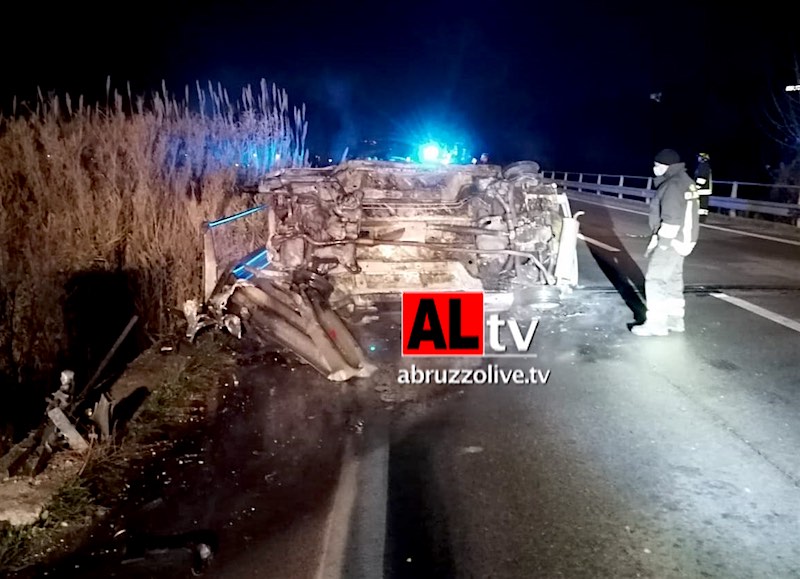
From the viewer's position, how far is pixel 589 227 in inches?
683

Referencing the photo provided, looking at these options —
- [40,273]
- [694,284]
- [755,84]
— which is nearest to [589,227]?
[694,284]

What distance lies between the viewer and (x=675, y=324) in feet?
24.5

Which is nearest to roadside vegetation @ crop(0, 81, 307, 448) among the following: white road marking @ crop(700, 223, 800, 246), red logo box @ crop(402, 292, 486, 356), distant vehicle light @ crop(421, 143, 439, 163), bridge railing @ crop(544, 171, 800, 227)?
red logo box @ crop(402, 292, 486, 356)

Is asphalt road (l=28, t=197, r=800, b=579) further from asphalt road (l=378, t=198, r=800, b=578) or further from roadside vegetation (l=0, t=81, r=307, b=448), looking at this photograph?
roadside vegetation (l=0, t=81, r=307, b=448)

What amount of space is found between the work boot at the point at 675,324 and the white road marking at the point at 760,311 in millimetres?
1114

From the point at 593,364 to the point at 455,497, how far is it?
113 inches

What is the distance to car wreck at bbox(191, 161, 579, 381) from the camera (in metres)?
8.04

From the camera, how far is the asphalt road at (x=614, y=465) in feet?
11.3

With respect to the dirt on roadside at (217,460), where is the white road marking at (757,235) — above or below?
above

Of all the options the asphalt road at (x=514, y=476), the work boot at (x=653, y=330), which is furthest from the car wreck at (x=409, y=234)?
the asphalt road at (x=514, y=476)

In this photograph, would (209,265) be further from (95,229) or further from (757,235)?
(757,235)

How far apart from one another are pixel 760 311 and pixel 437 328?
389 cm

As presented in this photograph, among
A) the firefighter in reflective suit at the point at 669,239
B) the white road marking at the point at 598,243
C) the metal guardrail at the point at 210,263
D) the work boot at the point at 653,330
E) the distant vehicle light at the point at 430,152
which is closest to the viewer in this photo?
the firefighter in reflective suit at the point at 669,239

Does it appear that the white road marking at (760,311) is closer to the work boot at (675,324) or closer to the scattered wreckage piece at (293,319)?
the work boot at (675,324)
